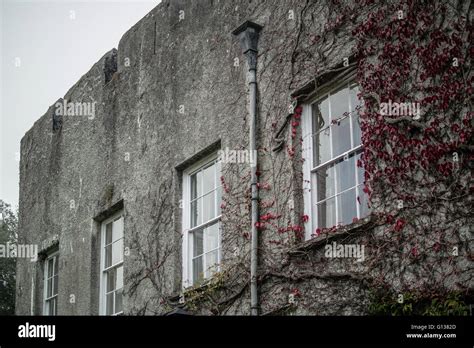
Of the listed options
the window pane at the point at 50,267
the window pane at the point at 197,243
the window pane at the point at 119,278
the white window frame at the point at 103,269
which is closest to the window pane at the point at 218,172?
the window pane at the point at 197,243

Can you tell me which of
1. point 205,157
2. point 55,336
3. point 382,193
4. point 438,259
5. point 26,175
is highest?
point 26,175

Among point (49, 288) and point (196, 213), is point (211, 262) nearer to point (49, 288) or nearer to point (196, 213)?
point (196, 213)

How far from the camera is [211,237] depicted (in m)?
11.1

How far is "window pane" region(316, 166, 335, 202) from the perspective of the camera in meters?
9.30

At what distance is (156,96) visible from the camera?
12.8m

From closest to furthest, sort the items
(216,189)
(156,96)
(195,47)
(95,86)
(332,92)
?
(332,92) → (216,189) → (195,47) → (156,96) → (95,86)

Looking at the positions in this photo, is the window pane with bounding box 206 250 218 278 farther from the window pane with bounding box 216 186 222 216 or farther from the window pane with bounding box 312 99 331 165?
the window pane with bounding box 312 99 331 165

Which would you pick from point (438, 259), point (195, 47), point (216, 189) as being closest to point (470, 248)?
point (438, 259)

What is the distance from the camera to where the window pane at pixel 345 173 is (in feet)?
29.6

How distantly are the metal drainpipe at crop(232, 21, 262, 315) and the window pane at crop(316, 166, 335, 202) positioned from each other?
87 centimetres

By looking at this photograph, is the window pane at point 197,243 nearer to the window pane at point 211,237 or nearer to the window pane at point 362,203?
the window pane at point 211,237

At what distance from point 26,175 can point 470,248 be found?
11.7 m

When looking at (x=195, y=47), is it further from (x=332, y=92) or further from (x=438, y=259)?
(x=438, y=259)

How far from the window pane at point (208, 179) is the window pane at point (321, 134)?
204 centimetres
